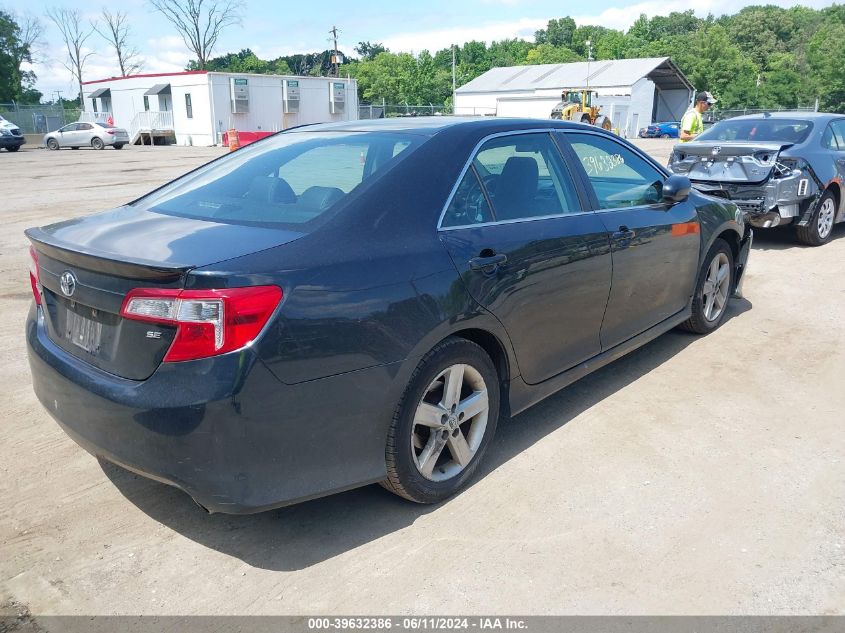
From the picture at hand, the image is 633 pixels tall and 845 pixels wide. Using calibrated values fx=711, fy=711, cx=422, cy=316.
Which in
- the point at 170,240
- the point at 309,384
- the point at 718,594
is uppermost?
the point at 170,240

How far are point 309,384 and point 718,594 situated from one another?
5.67 feet

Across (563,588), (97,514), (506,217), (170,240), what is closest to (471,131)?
(506,217)

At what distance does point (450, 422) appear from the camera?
319 cm

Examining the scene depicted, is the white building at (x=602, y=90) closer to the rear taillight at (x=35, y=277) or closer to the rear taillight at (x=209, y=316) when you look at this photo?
the rear taillight at (x=35, y=277)

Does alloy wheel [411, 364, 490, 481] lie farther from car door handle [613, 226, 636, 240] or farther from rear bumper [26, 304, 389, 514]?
car door handle [613, 226, 636, 240]

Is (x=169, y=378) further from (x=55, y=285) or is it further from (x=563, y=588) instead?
(x=563, y=588)

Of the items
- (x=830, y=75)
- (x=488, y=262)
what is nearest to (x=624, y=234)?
(x=488, y=262)

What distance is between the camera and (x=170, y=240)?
108 inches

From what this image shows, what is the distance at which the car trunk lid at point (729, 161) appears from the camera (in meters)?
8.34

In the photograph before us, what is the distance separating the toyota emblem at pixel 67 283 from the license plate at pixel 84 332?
95 mm

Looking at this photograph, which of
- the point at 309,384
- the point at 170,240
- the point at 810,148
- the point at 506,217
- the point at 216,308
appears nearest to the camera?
the point at 216,308

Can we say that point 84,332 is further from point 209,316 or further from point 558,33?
point 558,33

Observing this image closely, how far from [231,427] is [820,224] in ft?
28.7

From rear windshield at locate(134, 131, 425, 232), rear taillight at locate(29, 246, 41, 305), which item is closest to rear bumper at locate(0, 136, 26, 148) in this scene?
rear windshield at locate(134, 131, 425, 232)
